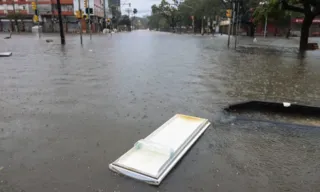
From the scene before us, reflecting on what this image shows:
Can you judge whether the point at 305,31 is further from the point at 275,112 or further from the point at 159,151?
the point at 159,151

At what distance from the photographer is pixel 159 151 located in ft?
12.8

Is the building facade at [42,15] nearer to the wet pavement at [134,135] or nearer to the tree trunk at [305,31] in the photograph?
the tree trunk at [305,31]

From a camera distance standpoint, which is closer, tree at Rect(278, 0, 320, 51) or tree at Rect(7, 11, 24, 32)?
tree at Rect(278, 0, 320, 51)

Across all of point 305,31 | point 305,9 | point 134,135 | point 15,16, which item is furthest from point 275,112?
point 15,16

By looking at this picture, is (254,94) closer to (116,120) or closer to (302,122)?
(302,122)

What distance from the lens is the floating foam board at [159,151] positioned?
3.40m

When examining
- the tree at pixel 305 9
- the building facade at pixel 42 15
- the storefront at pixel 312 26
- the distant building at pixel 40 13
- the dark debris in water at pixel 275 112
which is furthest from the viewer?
the distant building at pixel 40 13

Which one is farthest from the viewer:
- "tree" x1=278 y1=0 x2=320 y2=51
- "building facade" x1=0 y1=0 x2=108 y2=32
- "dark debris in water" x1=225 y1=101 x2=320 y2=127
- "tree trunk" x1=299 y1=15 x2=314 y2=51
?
"building facade" x1=0 y1=0 x2=108 y2=32

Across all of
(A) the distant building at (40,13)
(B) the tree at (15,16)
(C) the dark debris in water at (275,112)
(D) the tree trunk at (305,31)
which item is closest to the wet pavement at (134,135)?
(C) the dark debris in water at (275,112)

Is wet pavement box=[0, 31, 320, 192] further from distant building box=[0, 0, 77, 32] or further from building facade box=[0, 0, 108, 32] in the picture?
distant building box=[0, 0, 77, 32]

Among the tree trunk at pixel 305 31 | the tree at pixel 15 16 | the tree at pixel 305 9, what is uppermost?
the tree at pixel 15 16

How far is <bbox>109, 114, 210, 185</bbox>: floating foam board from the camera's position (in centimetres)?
340

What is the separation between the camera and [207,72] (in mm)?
10906

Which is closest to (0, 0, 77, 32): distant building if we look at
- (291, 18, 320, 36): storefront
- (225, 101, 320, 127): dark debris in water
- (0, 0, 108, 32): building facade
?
(0, 0, 108, 32): building facade
